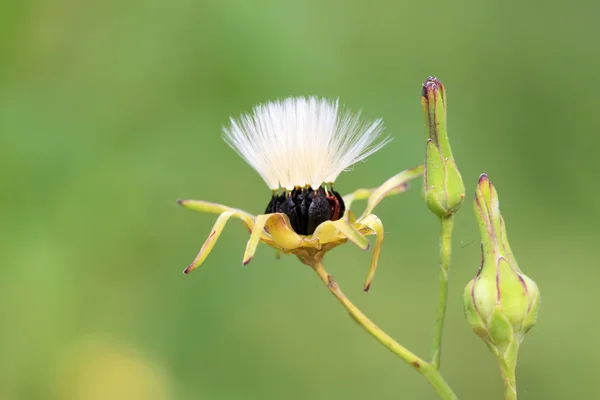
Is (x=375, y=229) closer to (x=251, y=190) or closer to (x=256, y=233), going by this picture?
(x=256, y=233)

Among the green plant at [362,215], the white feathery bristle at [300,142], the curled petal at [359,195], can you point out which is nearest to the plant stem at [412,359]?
the green plant at [362,215]

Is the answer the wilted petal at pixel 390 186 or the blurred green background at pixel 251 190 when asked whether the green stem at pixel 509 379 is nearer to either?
the wilted petal at pixel 390 186

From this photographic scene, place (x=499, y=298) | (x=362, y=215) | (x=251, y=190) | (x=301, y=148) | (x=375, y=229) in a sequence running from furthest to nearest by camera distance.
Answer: (x=251, y=190), (x=301, y=148), (x=362, y=215), (x=375, y=229), (x=499, y=298)

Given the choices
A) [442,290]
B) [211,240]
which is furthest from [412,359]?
[211,240]

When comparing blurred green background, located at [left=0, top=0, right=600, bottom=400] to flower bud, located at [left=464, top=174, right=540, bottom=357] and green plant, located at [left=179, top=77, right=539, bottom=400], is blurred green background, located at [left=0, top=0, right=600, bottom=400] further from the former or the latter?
flower bud, located at [left=464, top=174, right=540, bottom=357]

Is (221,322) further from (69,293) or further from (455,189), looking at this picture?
(455,189)

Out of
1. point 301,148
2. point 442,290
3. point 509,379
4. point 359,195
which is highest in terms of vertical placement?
point 301,148

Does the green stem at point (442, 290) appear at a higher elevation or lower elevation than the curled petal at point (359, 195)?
lower
